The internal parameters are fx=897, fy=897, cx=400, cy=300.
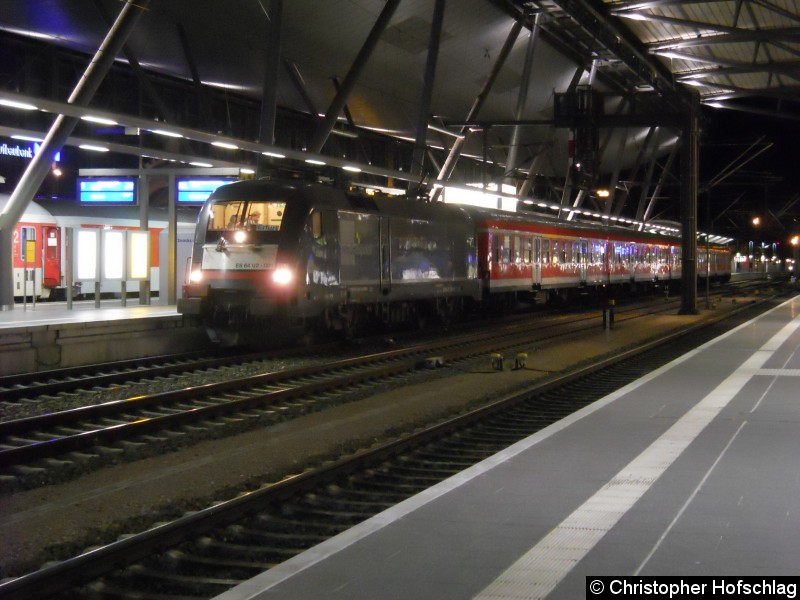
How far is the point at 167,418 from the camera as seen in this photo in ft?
35.1

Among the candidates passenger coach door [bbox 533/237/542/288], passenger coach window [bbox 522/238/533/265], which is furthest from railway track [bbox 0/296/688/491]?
passenger coach door [bbox 533/237/542/288]

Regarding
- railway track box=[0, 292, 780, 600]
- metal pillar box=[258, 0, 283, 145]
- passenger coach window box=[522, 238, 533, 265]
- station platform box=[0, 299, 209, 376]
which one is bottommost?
railway track box=[0, 292, 780, 600]

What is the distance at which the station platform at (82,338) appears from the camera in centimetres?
1581

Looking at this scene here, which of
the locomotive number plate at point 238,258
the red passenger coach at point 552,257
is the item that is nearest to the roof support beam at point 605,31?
the red passenger coach at point 552,257

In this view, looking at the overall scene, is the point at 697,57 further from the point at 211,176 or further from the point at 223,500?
the point at 223,500

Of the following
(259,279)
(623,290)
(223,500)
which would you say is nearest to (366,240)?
(259,279)

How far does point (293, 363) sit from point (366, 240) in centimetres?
394

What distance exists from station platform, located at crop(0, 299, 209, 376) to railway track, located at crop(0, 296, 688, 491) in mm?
4124

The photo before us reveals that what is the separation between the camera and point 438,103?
4000cm

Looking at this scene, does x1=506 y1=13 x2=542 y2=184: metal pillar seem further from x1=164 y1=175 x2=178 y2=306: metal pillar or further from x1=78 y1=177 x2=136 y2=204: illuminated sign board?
x1=78 y1=177 x2=136 y2=204: illuminated sign board

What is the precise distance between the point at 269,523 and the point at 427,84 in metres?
25.8

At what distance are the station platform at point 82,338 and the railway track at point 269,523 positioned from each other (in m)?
8.79

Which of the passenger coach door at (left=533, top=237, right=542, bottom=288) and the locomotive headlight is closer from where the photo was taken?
the locomotive headlight

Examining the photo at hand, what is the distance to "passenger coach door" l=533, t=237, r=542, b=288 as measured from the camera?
104 ft
